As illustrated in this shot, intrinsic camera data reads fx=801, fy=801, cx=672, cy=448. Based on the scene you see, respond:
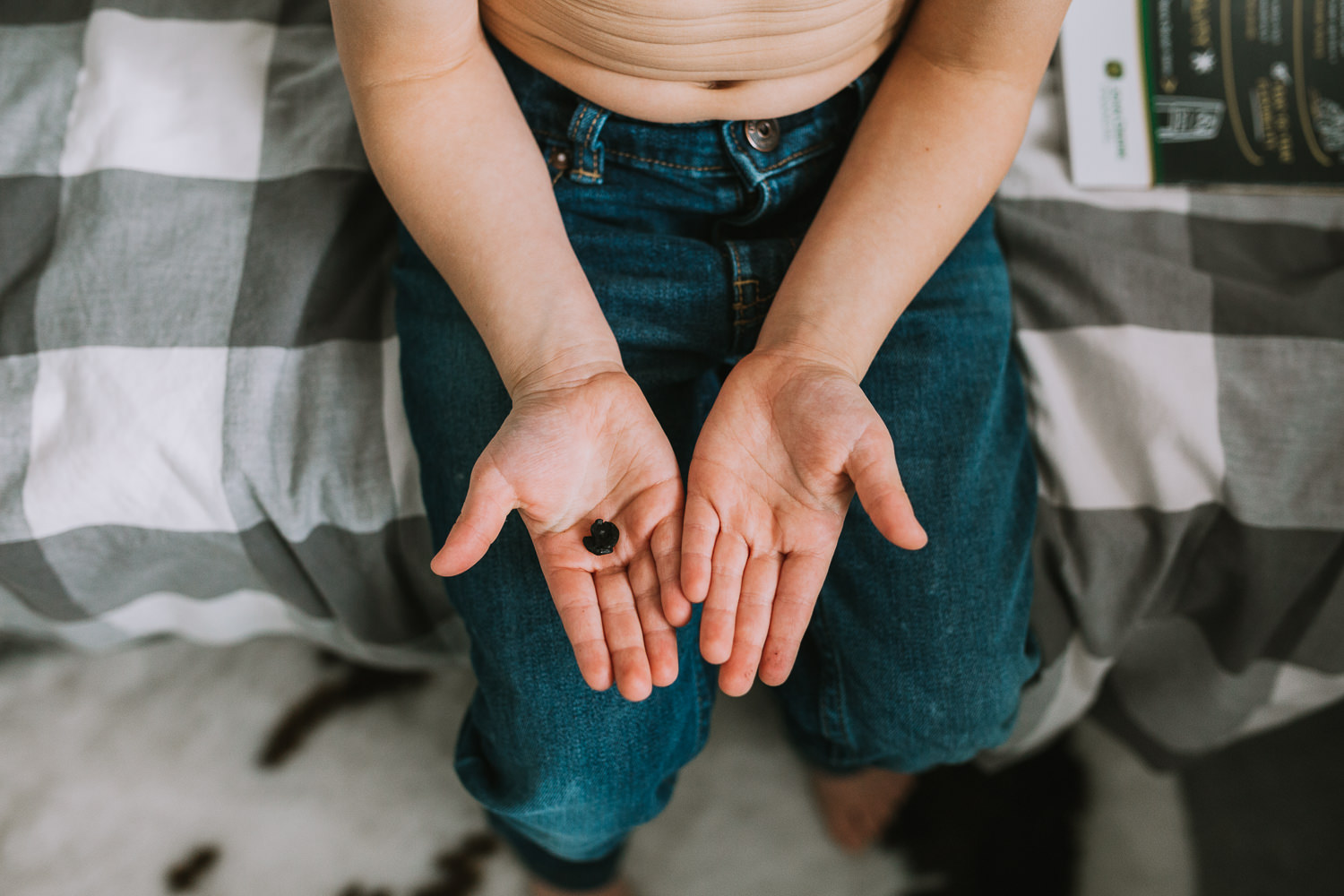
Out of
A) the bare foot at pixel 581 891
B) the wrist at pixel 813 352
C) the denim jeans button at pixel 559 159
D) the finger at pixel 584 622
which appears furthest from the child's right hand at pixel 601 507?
the bare foot at pixel 581 891

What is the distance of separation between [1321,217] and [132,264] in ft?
4.22

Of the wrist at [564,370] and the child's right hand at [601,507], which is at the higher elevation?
the wrist at [564,370]

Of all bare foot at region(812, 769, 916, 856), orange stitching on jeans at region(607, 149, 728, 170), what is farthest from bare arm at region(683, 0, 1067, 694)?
bare foot at region(812, 769, 916, 856)

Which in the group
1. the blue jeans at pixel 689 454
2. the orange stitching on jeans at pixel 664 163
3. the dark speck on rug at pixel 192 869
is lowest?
the dark speck on rug at pixel 192 869

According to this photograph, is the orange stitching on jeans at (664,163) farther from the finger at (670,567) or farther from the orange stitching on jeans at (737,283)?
the finger at (670,567)

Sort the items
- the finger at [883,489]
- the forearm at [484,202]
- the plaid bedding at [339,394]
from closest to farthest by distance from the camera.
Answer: the finger at [883,489] → the forearm at [484,202] → the plaid bedding at [339,394]

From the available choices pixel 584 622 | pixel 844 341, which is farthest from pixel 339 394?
pixel 844 341

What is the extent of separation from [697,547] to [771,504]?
7 centimetres

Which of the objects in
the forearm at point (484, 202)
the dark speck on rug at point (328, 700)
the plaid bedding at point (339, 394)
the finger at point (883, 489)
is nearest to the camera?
the finger at point (883, 489)

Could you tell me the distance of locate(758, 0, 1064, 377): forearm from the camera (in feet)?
2.20

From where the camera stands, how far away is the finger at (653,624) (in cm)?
60

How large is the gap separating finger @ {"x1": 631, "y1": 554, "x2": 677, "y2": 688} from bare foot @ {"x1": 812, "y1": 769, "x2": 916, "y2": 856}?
498 millimetres

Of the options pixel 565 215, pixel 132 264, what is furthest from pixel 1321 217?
pixel 132 264

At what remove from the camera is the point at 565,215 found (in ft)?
2.49
